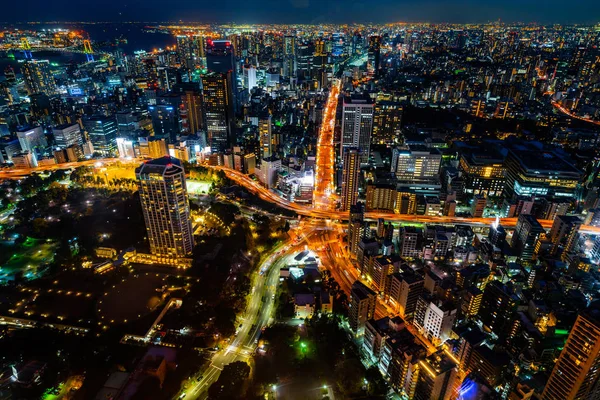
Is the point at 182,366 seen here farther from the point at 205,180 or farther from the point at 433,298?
the point at 205,180

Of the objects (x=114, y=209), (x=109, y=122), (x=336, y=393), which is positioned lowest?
(x=336, y=393)

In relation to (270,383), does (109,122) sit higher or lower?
higher

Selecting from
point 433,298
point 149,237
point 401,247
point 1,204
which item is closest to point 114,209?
point 149,237

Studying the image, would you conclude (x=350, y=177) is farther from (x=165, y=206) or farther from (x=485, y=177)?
(x=165, y=206)

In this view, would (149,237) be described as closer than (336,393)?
No

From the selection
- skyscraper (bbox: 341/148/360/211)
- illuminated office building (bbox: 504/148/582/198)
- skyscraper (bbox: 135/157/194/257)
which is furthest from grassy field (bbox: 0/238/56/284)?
illuminated office building (bbox: 504/148/582/198)

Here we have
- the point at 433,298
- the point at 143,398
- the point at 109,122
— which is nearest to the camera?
the point at 143,398

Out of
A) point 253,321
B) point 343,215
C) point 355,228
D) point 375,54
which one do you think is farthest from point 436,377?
point 375,54
